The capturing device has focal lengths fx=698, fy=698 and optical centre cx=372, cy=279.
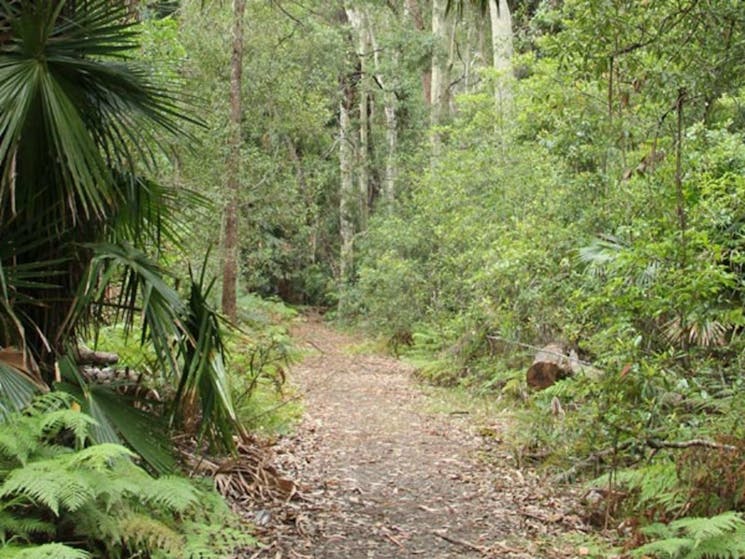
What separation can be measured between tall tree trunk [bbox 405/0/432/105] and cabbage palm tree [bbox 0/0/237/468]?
64.8 ft

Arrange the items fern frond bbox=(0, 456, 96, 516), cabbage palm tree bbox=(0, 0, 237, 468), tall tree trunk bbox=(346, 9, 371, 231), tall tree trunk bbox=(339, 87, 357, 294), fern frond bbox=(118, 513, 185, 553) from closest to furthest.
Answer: fern frond bbox=(0, 456, 96, 516) < fern frond bbox=(118, 513, 185, 553) < cabbage palm tree bbox=(0, 0, 237, 468) < tall tree trunk bbox=(339, 87, 357, 294) < tall tree trunk bbox=(346, 9, 371, 231)

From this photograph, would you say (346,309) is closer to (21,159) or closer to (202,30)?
(202,30)

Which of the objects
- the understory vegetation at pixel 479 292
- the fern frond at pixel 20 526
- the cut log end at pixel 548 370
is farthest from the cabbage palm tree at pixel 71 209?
the cut log end at pixel 548 370

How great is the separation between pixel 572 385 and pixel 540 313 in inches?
134

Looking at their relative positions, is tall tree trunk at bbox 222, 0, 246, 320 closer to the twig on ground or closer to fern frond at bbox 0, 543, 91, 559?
the twig on ground

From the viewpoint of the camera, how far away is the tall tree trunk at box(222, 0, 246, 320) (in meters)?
12.6

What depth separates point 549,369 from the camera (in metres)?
9.02

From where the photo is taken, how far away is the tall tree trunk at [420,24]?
78.8 ft

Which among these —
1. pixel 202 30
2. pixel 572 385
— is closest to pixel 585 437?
pixel 572 385

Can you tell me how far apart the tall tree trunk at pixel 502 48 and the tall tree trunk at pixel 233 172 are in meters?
5.12

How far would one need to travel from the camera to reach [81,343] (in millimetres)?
5844

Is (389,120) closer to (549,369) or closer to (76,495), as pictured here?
(549,369)

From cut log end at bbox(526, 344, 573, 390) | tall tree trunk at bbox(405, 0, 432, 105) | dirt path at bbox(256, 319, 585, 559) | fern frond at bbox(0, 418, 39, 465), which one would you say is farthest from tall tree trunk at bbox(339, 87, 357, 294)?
fern frond at bbox(0, 418, 39, 465)

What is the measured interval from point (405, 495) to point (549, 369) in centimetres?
343
